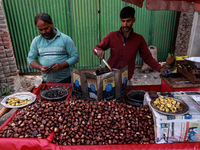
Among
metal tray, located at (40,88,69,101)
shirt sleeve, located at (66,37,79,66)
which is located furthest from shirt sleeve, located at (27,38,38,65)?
metal tray, located at (40,88,69,101)

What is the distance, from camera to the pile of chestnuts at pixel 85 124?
1506mm

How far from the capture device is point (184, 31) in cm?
547

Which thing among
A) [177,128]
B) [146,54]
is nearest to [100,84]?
[177,128]

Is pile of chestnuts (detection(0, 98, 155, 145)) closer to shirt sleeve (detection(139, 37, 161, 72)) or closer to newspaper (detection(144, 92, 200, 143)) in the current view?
newspaper (detection(144, 92, 200, 143))

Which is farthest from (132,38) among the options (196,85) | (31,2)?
(31,2)

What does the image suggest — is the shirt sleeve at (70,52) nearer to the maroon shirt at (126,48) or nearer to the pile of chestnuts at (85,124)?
the maroon shirt at (126,48)

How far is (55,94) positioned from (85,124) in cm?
76

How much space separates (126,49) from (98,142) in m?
1.80

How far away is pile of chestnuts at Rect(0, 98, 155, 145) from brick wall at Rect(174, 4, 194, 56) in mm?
4711

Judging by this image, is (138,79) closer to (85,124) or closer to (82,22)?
(82,22)

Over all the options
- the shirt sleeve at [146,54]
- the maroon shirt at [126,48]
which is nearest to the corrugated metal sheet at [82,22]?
the maroon shirt at [126,48]

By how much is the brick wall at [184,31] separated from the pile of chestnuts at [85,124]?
4711mm

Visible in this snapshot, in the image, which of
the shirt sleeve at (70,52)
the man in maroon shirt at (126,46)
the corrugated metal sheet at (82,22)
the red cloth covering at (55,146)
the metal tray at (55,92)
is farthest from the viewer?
the corrugated metal sheet at (82,22)

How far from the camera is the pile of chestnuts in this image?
151cm
